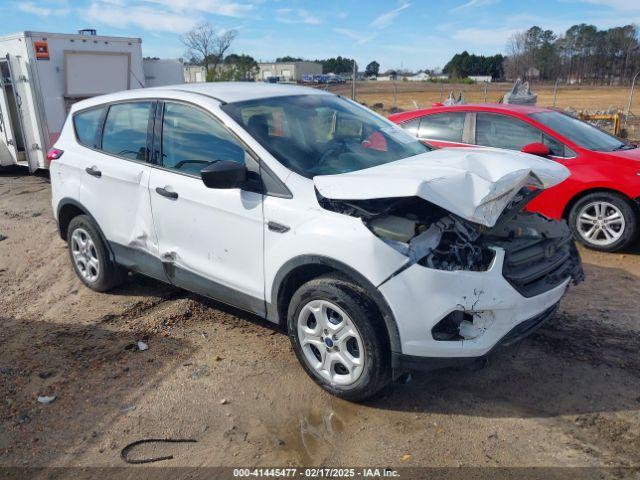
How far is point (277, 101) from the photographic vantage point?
4.03 meters

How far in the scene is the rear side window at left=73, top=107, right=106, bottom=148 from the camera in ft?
15.6

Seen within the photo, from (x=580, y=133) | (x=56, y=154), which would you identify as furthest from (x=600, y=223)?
(x=56, y=154)

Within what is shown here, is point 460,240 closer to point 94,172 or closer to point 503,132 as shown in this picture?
point 94,172

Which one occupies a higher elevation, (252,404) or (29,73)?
(29,73)

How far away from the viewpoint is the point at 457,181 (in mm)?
2969

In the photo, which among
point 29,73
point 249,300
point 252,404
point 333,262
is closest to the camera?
point 333,262

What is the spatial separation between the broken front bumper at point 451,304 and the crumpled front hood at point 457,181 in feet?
1.07

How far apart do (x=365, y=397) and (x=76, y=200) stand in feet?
10.6

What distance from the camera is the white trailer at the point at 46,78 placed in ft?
32.0

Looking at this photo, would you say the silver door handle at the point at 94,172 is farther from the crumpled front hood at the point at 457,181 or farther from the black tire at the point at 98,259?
the crumpled front hood at the point at 457,181

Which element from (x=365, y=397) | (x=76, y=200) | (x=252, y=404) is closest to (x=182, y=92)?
(x=76, y=200)

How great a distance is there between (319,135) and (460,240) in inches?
54.0

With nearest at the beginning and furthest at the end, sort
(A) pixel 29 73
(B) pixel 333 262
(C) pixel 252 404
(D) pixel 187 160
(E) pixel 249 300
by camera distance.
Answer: (B) pixel 333 262 → (C) pixel 252 404 → (E) pixel 249 300 → (D) pixel 187 160 → (A) pixel 29 73

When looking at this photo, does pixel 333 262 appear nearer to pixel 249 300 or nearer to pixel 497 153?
pixel 249 300
